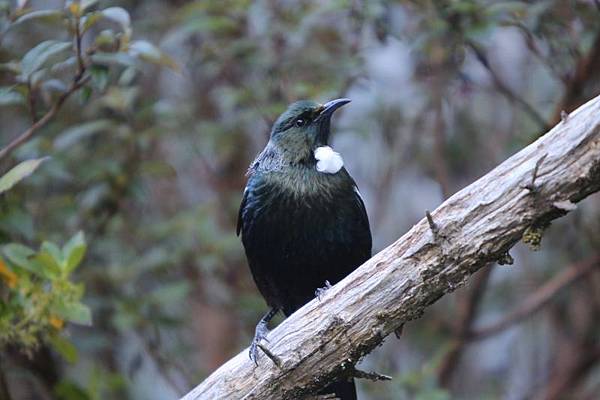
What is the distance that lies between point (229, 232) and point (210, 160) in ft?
2.89

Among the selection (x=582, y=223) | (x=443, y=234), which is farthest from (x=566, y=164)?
(x=582, y=223)

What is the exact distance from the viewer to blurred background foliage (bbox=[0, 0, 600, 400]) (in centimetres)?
380

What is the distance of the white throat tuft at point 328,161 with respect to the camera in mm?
3777

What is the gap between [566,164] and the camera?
2.55 meters

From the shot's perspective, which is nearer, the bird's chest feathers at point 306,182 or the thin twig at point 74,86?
the thin twig at point 74,86

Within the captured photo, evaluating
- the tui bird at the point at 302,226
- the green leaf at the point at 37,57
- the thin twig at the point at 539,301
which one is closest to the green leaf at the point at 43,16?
the green leaf at the point at 37,57

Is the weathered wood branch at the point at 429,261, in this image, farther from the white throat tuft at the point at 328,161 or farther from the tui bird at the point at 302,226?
the white throat tuft at the point at 328,161

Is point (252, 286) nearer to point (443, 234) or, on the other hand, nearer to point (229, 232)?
point (229, 232)

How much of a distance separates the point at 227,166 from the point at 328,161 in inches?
93.2

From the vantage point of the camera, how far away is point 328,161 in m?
3.81

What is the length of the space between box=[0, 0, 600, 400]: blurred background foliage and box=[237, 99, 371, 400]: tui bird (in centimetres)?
62

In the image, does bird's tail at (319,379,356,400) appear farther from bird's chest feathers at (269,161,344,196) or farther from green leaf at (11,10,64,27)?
green leaf at (11,10,64,27)

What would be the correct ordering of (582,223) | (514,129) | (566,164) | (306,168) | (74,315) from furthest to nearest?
(514,129) < (582,223) < (306,168) < (74,315) < (566,164)

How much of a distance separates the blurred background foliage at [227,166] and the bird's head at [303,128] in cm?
50
